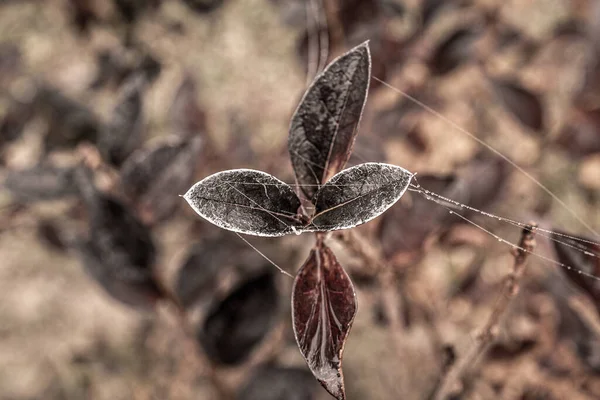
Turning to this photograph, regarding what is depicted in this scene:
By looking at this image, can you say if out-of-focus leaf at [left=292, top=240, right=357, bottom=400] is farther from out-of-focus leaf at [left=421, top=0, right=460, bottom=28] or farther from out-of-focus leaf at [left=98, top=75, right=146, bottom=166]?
out-of-focus leaf at [left=421, top=0, right=460, bottom=28]

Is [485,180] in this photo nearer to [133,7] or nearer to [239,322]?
[239,322]

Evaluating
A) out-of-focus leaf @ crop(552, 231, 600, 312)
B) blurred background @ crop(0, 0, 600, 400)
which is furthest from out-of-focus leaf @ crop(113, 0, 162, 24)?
out-of-focus leaf @ crop(552, 231, 600, 312)

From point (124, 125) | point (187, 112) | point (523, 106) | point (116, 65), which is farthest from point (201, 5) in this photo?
point (523, 106)

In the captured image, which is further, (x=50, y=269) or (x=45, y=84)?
(x=50, y=269)

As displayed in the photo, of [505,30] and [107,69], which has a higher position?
[505,30]

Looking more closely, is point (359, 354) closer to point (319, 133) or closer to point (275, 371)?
point (275, 371)

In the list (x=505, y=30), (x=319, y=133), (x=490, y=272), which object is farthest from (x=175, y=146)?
(x=505, y=30)

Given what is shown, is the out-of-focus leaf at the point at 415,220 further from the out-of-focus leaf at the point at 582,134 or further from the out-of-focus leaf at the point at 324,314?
the out-of-focus leaf at the point at 582,134

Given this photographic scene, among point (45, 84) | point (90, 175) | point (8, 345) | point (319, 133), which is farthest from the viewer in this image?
point (8, 345)
